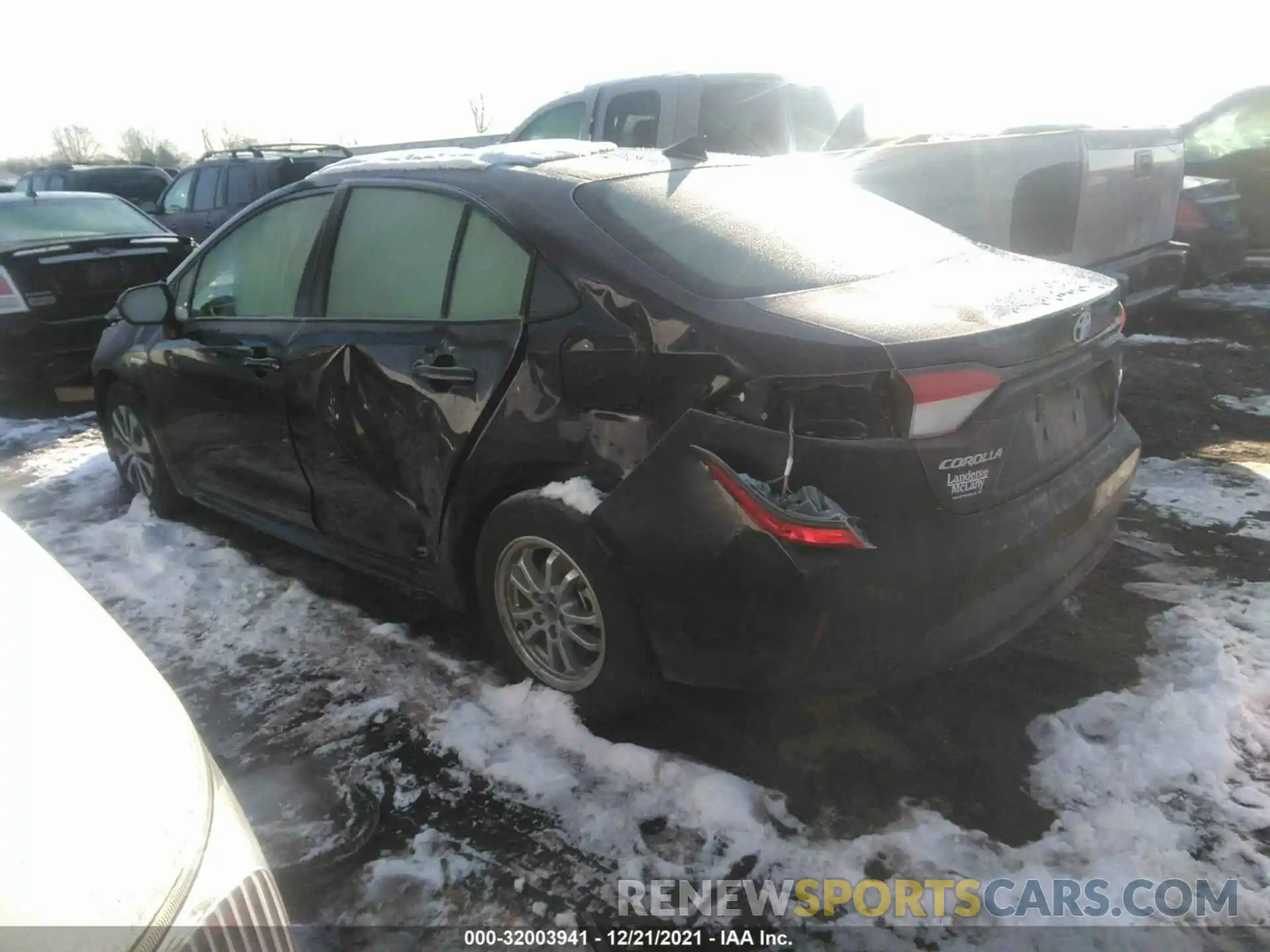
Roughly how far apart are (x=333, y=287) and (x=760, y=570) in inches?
79.4

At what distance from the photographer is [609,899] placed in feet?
7.45

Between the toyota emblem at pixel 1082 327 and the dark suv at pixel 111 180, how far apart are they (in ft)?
52.9

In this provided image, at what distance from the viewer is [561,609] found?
2.82m

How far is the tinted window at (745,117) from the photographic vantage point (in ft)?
23.4

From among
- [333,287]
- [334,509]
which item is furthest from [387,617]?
[333,287]

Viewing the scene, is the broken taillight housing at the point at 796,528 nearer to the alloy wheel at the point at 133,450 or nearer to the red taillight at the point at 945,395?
the red taillight at the point at 945,395

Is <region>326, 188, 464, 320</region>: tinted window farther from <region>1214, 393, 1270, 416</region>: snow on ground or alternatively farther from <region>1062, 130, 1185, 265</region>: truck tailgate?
<region>1214, 393, 1270, 416</region>: snow on ground

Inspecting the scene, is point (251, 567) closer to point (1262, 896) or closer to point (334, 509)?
point (334, 509)

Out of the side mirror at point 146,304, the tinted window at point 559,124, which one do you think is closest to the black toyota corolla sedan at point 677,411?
the side mirror at point 146,304

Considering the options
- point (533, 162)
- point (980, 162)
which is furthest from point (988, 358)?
point (980, 162)

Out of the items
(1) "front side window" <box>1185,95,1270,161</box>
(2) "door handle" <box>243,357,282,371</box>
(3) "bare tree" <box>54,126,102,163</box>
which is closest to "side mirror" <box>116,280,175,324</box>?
(2) "door handle" <box>243,357,282,371</box>

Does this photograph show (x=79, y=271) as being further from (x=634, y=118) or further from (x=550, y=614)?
(x=550, y=614)

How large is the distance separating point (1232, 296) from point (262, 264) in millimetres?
9216

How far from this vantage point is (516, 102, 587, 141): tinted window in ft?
25.0
